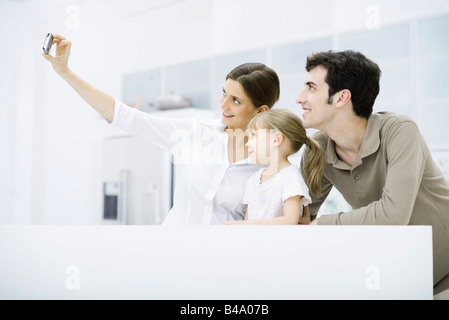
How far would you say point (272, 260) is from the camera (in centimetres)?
78

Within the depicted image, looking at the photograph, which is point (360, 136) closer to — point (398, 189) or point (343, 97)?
point (343, 97)

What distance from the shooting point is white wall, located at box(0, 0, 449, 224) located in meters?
2.33

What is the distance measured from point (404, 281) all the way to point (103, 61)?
5.36 feet

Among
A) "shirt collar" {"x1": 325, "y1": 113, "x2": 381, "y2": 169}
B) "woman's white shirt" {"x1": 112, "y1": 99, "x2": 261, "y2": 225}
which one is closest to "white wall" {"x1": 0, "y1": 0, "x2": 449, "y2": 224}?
"woman's white shirt" {"x1": 112, "y1": 99, "x2": 261, "y2": 225}

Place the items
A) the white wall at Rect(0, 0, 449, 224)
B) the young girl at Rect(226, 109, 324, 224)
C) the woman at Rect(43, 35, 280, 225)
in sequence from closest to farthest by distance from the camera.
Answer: the young girl at Rect(226, 109, 324, 224) → the woman at Rect(43, 35, 280, 225) → the white wall at Rect(0, 0, 449, 224)

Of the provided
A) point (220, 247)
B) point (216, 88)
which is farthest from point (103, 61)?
point (220, 247)

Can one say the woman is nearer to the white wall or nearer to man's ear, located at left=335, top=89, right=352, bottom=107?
man's ear, located at left=335, top=89, right=352, bottom=107

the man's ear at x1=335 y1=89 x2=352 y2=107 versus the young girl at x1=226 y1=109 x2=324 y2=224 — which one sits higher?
the man's ear at x1=335 y1=89 x2=352 y2=107

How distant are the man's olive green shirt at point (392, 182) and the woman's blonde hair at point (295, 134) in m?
0.03

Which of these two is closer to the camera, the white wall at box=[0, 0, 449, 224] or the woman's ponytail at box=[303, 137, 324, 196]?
the woman's ponytail at box=[303, 137, 324, 196]

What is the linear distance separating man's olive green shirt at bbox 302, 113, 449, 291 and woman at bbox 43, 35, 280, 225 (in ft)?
0.57

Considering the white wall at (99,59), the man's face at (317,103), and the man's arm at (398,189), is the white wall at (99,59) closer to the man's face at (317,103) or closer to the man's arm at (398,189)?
the man's face at (317,103)

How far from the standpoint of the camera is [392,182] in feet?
3.16
